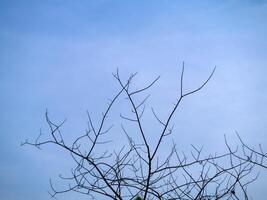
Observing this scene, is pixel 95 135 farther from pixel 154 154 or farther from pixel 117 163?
pixel 154 154

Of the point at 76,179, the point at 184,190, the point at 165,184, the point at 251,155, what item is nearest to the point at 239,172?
the point at 251,155

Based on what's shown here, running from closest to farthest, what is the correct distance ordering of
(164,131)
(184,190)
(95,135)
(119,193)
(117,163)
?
(164,131)
(119,193)
(95,135)
(117,163)
(184,190)

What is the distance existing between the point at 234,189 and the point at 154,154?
4.07 ft

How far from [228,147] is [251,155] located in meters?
0.31

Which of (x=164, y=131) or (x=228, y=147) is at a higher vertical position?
(x=228, y=147)

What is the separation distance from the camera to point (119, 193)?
9.14 ft

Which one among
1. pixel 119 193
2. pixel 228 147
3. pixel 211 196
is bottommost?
pixel 119 193

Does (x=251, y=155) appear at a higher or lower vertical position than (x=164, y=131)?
higher

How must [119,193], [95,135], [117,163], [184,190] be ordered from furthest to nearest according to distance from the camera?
[184,190] < [117,163] < [95,135] < [119,193]

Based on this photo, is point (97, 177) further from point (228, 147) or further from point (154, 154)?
point (228, 147)

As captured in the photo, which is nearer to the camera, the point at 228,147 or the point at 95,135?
the point at 95,135

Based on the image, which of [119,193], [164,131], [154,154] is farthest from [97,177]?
[164,131]

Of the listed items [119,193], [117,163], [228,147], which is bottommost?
[119,193]

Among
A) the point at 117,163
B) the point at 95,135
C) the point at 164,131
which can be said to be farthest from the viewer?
the point at 117,163
